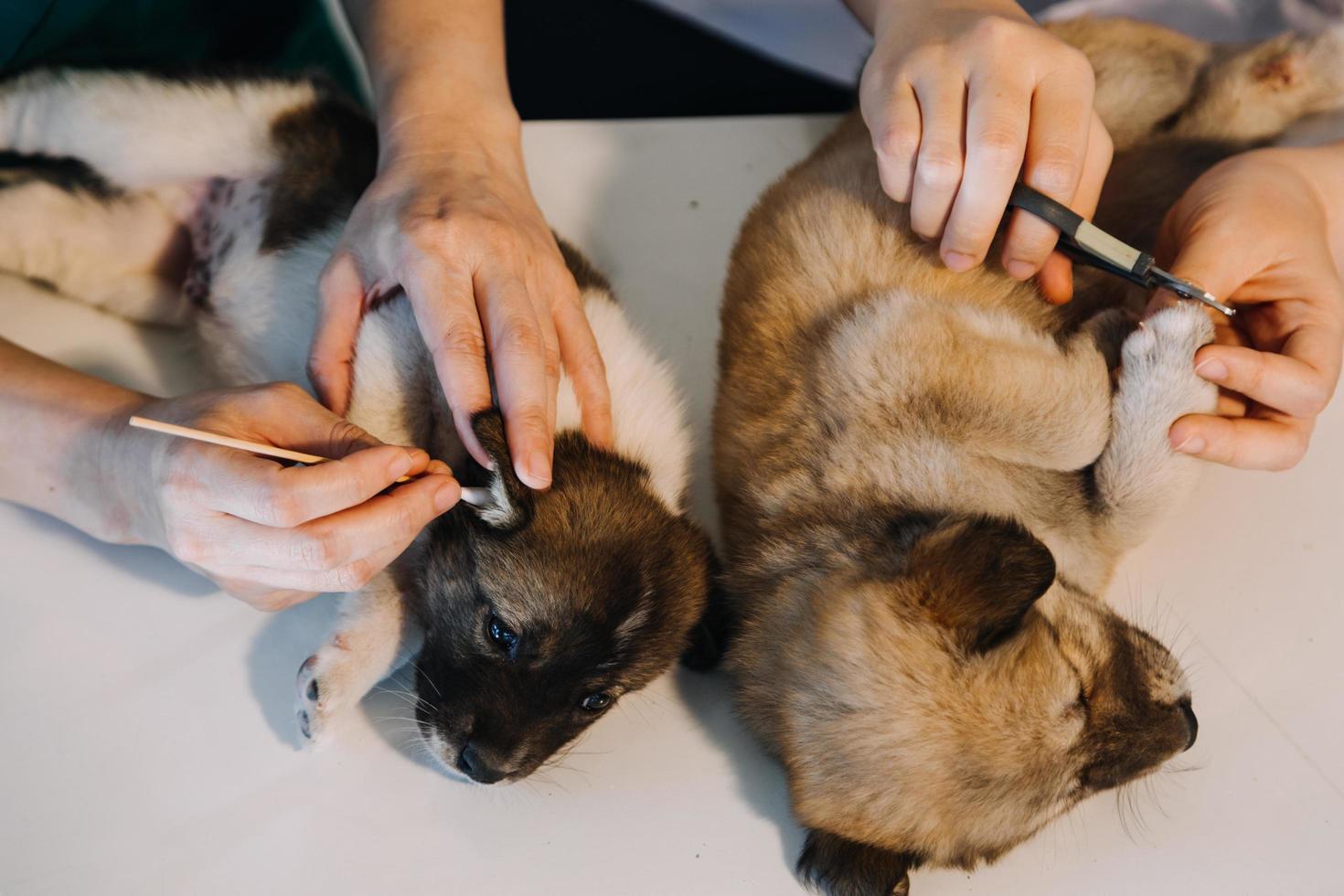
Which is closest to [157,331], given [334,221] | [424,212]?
[334,221]

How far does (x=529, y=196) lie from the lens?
1.69m

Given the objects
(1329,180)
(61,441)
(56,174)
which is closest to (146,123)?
(56,174)

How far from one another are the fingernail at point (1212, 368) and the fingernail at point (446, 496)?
1.11 metres

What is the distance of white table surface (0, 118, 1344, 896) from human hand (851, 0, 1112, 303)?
69 cm

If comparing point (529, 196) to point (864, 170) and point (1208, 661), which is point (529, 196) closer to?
point (864, 170)

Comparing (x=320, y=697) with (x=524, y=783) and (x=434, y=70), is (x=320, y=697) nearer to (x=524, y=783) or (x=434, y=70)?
(x=524, y=783)

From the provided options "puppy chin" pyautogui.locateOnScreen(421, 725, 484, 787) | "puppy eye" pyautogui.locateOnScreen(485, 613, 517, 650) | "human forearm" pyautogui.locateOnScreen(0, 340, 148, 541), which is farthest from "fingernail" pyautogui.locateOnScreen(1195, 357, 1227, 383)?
"human forearm" pyautogui.locateOnScreen(0, 340, 148, 541)

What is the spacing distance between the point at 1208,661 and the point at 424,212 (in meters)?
1.46

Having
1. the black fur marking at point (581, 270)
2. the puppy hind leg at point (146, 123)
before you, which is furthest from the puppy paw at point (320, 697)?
the puppy hind leg at point (146, 123)

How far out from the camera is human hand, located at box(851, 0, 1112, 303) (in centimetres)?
135

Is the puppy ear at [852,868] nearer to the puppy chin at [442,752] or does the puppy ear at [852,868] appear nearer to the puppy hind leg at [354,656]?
the puppy chin at [442,752]

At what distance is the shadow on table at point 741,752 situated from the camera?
1481 millimetres

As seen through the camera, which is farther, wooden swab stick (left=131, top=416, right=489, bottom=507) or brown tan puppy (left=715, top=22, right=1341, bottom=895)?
brown tan puppy (left=715, top=22, right=1341, bottom=895)

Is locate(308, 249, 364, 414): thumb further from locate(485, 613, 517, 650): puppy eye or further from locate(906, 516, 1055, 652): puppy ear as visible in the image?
locate(906, 516, 1055, 652): puppy ear
